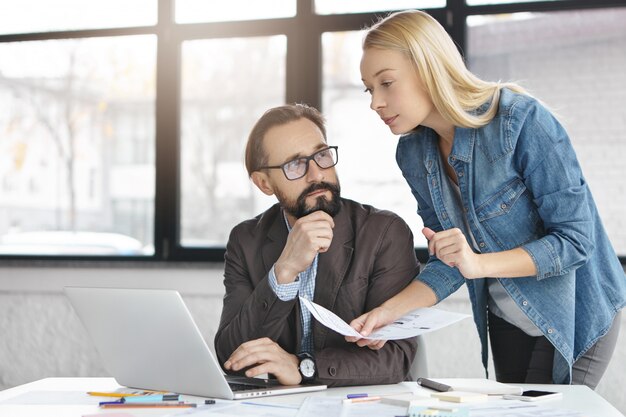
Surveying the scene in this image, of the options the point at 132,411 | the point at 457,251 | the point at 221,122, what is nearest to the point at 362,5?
the point at 221,122

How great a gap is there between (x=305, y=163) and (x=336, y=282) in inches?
13.9

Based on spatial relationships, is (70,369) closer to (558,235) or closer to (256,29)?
(256,29)

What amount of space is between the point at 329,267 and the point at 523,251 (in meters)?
0.56

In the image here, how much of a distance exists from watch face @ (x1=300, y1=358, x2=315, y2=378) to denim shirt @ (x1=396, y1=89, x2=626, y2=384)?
40cm

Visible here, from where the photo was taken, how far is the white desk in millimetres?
1442

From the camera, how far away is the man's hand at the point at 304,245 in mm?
1985

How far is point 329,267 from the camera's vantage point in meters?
2.15

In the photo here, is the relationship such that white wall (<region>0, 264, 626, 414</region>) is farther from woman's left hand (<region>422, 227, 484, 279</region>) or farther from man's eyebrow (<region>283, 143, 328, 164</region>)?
woman's left hand (<region>422, 227, 484, 279</region>)

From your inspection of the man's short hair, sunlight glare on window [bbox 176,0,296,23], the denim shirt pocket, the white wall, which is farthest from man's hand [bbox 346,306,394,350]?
sunlight glare on window [bbox 176,0,296,23]

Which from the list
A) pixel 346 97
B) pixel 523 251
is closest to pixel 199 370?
pixel 523 251

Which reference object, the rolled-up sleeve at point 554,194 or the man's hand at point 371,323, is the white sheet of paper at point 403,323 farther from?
the rolled-up sleeve at point 554,194

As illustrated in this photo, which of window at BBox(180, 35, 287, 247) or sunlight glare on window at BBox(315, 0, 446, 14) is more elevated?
sunlight glare on window at BBox(315, 0, 446, 14)

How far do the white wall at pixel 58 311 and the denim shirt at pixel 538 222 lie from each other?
7.41ft

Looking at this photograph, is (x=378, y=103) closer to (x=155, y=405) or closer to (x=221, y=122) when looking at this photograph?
(x=155, y=405)
